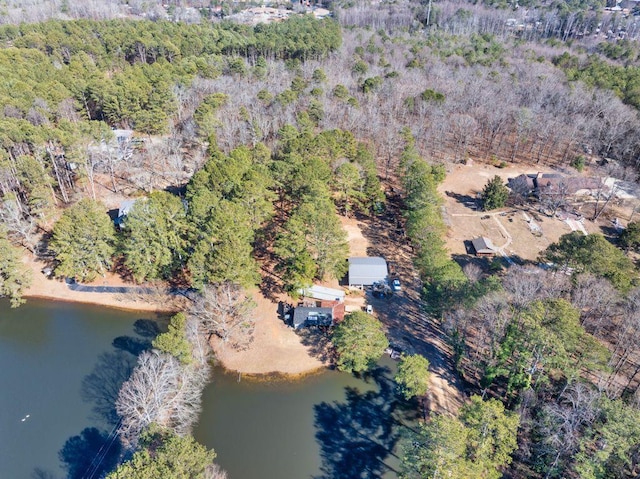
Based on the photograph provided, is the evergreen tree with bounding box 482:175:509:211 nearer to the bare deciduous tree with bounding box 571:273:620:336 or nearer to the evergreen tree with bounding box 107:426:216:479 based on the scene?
the bare deciduous tree with bounding box 571:273:620:336

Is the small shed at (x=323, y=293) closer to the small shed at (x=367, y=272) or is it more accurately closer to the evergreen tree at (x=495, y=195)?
the small shed at (x=367, y=272)

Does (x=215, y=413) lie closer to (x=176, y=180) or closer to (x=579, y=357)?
(x=579, y=357)

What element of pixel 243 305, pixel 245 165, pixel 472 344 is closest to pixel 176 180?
pixel 245 165

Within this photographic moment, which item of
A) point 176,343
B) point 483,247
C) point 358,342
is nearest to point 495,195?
point 483,247

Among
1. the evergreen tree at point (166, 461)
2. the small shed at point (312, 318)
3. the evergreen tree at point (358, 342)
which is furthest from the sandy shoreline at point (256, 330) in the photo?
the evergreen tree at point (166, 461)

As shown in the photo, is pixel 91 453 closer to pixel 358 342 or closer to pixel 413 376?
pixel 358 342
